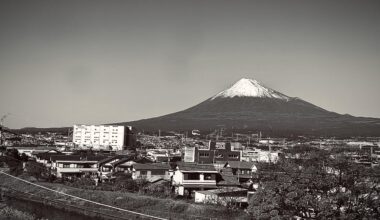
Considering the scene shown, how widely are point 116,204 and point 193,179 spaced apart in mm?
4010

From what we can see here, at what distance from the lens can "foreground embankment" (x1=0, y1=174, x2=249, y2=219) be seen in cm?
1619

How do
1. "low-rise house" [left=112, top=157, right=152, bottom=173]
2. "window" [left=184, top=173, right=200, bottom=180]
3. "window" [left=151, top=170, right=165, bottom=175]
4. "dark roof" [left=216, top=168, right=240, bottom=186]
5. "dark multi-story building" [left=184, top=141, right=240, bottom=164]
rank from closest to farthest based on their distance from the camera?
"window" [left=184, top=173, right=200, bottom=180] → "dark roof" [left=216, top=168, right=240, bottom=186] → "window" [left=151, top=170, right=165, bottom=175] → "low-rise house" [left=112, top=157, right=152, bottom=173] → "dark multi-story building" [left=184, top=141, right=240, bottom=164]

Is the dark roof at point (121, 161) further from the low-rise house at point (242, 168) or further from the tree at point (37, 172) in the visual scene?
the low-rise house at point (242, 168)

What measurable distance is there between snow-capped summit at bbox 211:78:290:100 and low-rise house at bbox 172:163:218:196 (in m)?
112

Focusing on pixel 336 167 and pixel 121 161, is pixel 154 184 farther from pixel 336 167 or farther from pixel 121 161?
pixel 336 167

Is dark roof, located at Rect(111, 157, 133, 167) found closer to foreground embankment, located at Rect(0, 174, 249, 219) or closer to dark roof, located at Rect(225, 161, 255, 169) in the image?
foreground embankment, located at Rect(0, 174, 249, 219)

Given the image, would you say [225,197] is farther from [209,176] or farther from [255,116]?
[255,116]

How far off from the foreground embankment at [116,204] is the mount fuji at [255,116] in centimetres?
6658

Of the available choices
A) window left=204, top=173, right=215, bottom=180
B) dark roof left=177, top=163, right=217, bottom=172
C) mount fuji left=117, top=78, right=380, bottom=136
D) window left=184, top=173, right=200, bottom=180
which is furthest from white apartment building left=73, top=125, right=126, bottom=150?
window left=204, top=173, right=215, bottom=180

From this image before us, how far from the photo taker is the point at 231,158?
114ft

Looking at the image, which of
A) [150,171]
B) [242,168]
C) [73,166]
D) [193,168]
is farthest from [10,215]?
[242,168]

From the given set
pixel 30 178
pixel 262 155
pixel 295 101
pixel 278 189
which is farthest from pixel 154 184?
pixel 295 101

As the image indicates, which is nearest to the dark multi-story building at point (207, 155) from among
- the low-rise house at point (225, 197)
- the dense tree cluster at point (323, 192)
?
the low-rise house at point (225, 197)

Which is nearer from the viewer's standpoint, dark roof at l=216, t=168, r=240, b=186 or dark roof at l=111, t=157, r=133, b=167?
dark roof at l=216, t=168, r=240, b=186
